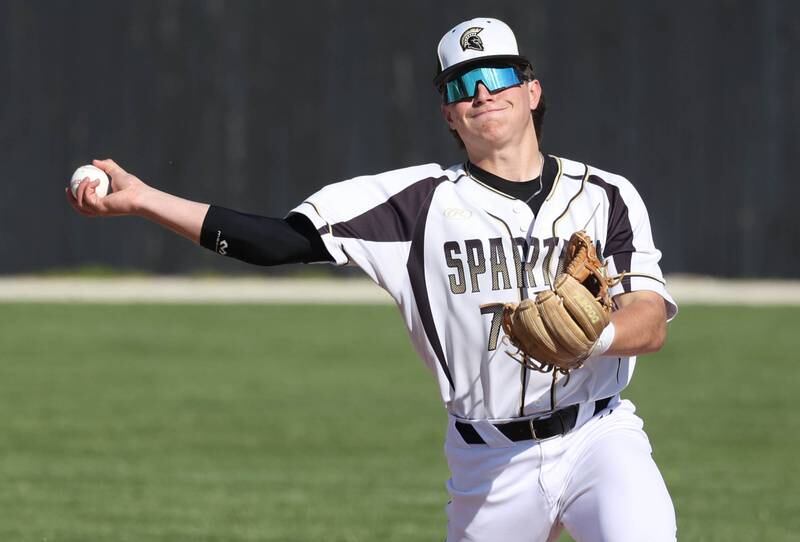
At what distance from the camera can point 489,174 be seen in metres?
4.86

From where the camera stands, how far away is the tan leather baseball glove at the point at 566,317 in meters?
4.22

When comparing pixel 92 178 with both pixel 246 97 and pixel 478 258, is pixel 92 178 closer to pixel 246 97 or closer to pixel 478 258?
pixel 478 258

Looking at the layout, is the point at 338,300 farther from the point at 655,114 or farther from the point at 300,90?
the point at 655,114

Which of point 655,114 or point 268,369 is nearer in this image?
point 268,369

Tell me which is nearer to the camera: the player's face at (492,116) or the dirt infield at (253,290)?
the player's face at (492,116)

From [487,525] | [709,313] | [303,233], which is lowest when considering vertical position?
[709,313]

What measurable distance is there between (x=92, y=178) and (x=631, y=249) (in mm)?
1681

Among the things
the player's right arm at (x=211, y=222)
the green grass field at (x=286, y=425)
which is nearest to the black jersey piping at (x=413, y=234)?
the player's right arm at (x=211, y=222)

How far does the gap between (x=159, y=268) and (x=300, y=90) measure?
10.5 ft

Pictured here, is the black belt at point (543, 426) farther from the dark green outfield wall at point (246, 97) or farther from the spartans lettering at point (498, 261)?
the dark green outfield wall at point (246, 97)

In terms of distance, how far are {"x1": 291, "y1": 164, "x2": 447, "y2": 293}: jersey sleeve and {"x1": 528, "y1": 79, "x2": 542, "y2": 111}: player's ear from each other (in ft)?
1.45

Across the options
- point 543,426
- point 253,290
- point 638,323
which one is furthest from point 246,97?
point 638,323

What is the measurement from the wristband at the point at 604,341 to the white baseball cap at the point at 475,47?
103 centimetres

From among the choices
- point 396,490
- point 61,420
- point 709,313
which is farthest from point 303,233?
point 709,313
